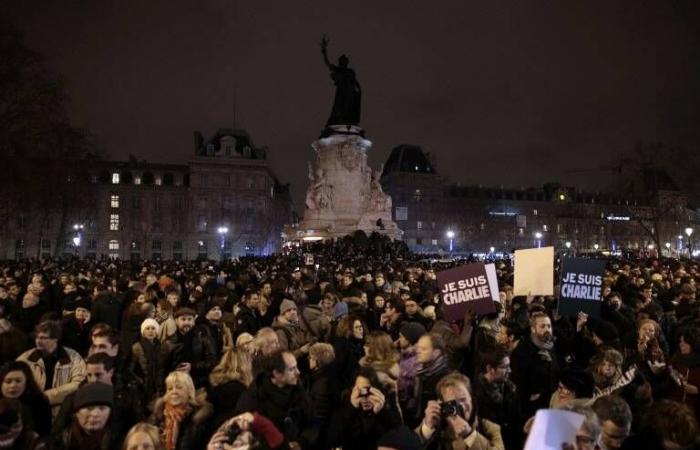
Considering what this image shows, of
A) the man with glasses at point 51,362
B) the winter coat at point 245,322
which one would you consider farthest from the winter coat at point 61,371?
the winter coat at point 245,322

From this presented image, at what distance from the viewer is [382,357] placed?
5422mm

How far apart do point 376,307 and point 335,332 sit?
354 centimetres

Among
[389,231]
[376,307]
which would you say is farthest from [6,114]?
[376,307]

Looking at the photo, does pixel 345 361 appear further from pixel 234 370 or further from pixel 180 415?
pixel 180 415

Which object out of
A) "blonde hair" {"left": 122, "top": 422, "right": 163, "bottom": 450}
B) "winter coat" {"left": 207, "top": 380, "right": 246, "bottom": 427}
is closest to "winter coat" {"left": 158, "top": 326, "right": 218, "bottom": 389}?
"winter coat" {"left": 207, "top": 380, "right": 246, "bottom": 427}

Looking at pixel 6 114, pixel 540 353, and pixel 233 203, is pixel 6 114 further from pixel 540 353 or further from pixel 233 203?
pixel 233 203

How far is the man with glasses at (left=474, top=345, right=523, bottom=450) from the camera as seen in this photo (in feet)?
16.9

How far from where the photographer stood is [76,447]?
13.7 ft

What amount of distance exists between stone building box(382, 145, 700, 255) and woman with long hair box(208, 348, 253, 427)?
8605 cm

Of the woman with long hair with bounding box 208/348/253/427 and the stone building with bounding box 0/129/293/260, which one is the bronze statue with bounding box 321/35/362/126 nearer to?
the woman with long hair with bounding box 208/348/253/427

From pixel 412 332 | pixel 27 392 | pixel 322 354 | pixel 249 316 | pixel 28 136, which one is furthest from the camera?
pixel 28 136

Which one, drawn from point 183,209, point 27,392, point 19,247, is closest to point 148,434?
point 27,392

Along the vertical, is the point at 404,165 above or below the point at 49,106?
above

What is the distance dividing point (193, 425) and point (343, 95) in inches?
1477
